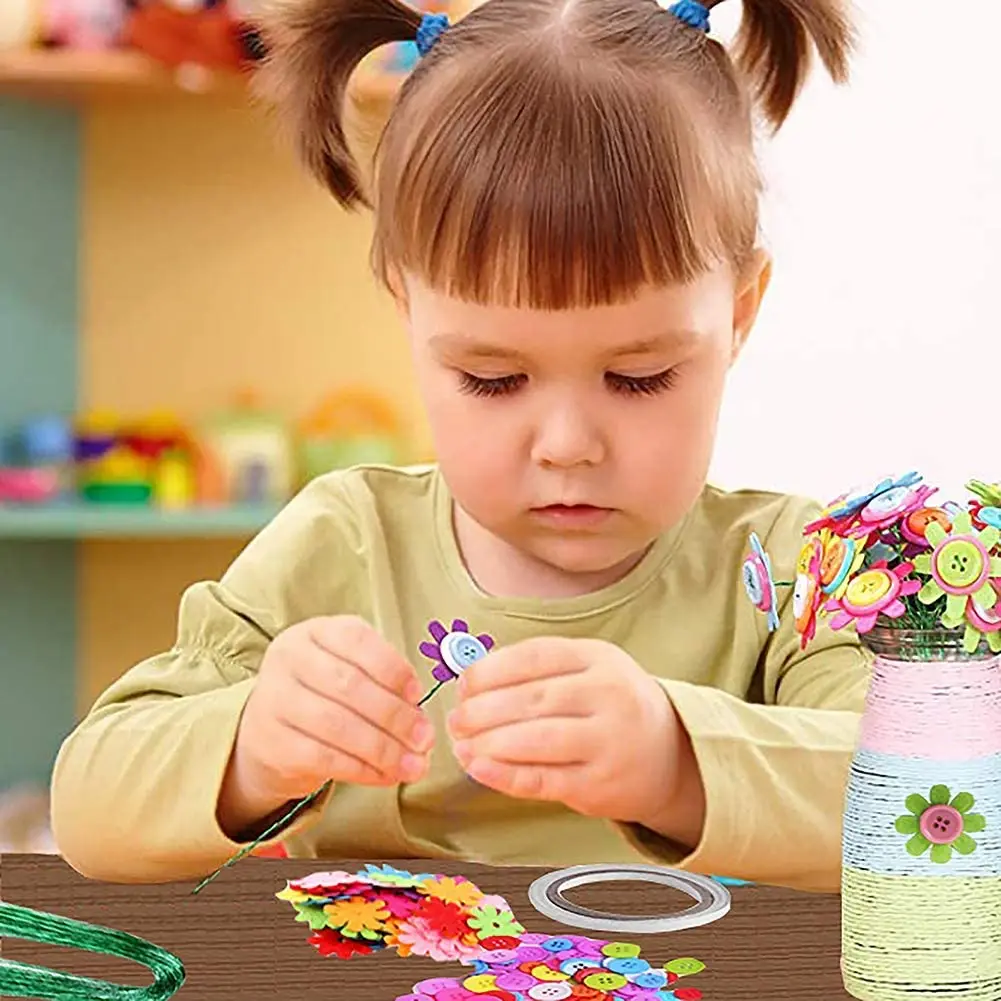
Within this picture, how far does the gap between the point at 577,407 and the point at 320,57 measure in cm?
29

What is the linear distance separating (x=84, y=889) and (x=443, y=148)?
40 centimetres

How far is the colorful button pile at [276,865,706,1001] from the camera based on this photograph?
64cm

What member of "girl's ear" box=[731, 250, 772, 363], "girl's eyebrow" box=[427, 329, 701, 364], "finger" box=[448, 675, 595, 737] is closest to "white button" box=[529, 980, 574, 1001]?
"finger" box=[448, 675, 595, 737]

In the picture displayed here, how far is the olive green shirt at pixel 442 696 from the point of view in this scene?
820 mm

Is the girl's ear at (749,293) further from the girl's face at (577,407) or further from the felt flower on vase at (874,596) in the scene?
the felt flower on vase at (874,596)

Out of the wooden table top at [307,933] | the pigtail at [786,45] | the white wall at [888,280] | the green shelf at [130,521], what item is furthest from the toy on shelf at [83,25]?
the wooden table top at [307,933]

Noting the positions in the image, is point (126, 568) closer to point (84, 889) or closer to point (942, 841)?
point (84, 889)

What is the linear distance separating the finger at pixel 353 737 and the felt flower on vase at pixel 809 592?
0.68 feet

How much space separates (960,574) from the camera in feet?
1.87

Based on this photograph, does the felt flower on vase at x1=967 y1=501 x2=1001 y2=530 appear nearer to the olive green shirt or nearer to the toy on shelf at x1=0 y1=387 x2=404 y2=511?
the olive green shirt

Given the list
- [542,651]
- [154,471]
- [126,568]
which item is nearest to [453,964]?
[542,651]

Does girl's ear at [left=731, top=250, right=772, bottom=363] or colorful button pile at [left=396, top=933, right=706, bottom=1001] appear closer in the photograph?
colorful button pile at [left=396, top=933, right=706, bottom=1001]

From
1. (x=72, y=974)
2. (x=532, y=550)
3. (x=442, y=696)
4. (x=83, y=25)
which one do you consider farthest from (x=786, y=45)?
(x=83, y=25)

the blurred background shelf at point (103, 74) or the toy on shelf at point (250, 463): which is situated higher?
the blurred background shelf at point (103, 74)
